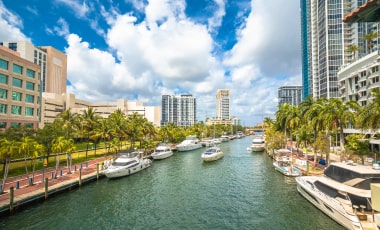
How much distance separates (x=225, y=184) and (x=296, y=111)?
102 feet

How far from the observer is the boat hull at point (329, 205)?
1710 centimetres

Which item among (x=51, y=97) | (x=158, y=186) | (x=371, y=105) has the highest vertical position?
(x=51, y=97)

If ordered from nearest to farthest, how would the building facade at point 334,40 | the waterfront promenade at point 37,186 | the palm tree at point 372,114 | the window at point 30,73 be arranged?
the waterfront promenade at point 37,186 < the palm tree at point 372,114 < the window at point 30,73 < the building facade at point 334,40

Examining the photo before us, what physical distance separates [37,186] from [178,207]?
18209 mm

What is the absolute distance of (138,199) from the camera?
Answer: 2703cm

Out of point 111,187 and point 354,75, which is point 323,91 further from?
point 111,187

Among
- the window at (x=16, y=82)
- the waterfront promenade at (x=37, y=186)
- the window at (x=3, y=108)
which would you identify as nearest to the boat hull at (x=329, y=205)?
the waterfront promenade at (x=37, y=186)

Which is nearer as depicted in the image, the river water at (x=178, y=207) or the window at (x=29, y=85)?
the river water at (x=178, y=207)

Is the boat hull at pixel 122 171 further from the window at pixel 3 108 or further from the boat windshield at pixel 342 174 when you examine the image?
the window at pixel 3 108

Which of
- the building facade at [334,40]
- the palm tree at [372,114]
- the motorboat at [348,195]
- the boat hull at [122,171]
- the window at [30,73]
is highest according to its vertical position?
the building facade at [334,40]

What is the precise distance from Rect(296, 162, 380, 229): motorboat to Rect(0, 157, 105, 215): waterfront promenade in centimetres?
2995

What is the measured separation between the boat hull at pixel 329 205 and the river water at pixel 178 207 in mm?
611

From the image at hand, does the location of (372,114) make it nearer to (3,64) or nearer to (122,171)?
(122,171)

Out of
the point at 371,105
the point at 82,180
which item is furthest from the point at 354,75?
the point at 82,180
